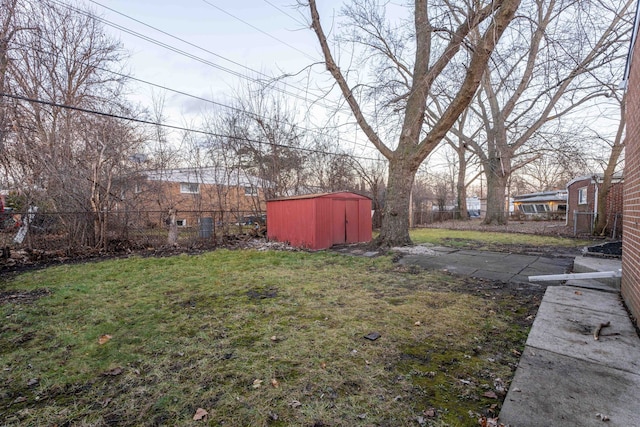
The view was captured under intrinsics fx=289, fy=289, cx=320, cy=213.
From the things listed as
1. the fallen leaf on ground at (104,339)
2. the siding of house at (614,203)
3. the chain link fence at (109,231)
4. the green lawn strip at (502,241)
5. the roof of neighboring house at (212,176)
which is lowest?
the fallen leaf on ground at (104,339)

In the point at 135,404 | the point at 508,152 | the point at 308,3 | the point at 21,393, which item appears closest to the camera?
the point at 135,404

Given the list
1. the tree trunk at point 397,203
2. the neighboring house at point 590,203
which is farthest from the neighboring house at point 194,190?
the neighboring house at point 590,203

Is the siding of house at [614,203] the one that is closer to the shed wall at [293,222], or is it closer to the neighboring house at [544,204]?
the neighboring house at [544,204]

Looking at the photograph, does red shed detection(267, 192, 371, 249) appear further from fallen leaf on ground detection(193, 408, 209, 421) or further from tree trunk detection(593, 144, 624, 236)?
tree trunk detection(593, 144, 624, 236)

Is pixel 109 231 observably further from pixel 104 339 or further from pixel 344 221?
pixel 344 221

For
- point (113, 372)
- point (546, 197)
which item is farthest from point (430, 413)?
point (546, 197)

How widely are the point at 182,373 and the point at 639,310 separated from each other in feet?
12.8

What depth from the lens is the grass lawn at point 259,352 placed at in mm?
1877

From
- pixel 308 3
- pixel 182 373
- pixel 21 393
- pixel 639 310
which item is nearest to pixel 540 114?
pixel 308 3

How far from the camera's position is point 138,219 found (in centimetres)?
893

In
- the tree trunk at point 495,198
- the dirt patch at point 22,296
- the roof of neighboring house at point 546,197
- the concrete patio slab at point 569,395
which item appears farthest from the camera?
the roof of neighboring house at point 546,197

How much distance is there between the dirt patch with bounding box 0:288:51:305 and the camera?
4.15 metres

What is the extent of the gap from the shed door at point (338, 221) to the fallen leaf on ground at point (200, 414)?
25.9 ft

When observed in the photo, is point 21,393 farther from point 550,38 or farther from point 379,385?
point 550,38
